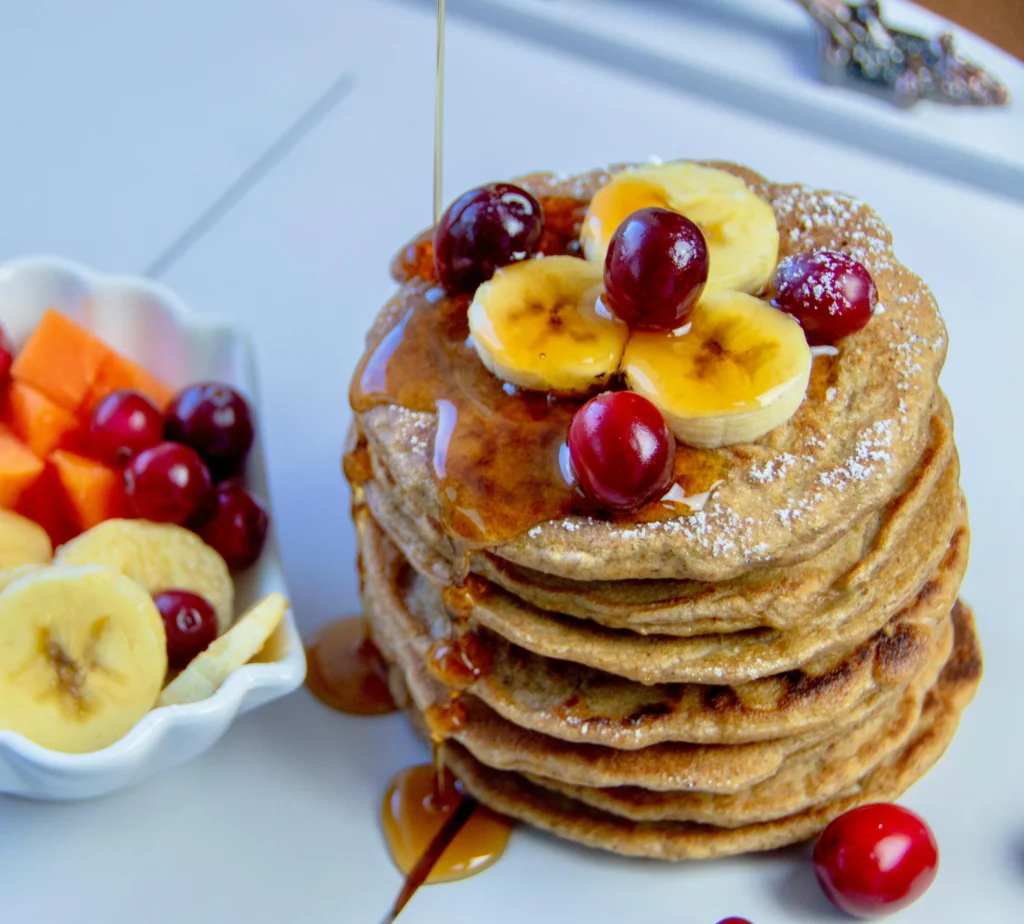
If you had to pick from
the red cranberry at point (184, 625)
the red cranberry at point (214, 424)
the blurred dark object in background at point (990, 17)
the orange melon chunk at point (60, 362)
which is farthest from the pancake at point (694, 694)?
the blurred dark object in background at point (990, 17)

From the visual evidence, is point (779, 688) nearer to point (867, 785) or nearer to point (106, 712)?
point (867, 785)

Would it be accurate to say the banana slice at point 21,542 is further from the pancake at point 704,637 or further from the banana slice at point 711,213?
the banana slice at point 711,213

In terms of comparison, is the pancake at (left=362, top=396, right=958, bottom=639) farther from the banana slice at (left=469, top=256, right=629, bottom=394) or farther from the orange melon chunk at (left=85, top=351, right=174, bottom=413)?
the orange melon chunk at (left=85, top=351, right=174, bottom=413)

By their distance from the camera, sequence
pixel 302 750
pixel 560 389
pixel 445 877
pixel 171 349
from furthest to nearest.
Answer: pixel 171 349
pixel 302 750
pixel 445 877
pixel 560 389

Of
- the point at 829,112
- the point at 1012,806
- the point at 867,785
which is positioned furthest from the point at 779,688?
the point at 829,112

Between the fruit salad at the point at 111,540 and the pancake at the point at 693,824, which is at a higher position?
the pancake at the point at 693,824

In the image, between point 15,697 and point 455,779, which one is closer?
point 15,697

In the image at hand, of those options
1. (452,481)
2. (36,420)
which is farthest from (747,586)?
(36,420)

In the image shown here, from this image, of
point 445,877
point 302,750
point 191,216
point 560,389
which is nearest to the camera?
point 560,389

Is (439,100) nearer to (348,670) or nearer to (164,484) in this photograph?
(164,484)

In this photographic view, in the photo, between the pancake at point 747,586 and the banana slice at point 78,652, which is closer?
the pancake at point 747,586
